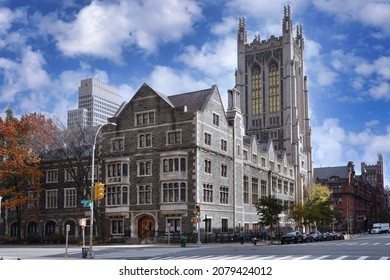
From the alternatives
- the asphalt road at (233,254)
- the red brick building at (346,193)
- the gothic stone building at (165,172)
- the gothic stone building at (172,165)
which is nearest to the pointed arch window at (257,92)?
the red brick building at (346,193)

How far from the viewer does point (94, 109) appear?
202ft

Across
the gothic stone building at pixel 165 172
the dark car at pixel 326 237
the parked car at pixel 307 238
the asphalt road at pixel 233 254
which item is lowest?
the dark car at pixel 326 237

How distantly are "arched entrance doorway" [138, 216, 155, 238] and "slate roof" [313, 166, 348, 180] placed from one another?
327 feet

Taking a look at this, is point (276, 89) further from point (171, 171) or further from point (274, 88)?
point (171, 171)

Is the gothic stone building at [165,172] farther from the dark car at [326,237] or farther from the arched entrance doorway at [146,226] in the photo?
the dark car at [326,237]

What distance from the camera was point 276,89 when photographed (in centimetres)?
13612

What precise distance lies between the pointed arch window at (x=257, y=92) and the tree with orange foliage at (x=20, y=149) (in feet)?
247

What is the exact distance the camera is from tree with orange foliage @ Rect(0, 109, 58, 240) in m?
68.5

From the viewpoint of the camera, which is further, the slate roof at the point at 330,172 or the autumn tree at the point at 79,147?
the slate roof at the point at 330,172

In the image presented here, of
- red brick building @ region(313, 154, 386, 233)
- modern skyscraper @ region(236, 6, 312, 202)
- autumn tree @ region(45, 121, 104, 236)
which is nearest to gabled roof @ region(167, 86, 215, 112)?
autumn tree @ region(45, 121, 104, 236)

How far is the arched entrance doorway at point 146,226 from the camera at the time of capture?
214 feet

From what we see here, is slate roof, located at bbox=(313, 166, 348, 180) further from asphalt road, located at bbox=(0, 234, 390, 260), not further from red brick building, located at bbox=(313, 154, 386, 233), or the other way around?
asphalt road, located at bbox=(0, 234, 390, 260)

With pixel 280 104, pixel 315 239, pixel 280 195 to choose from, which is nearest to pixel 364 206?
pixel 280 104
